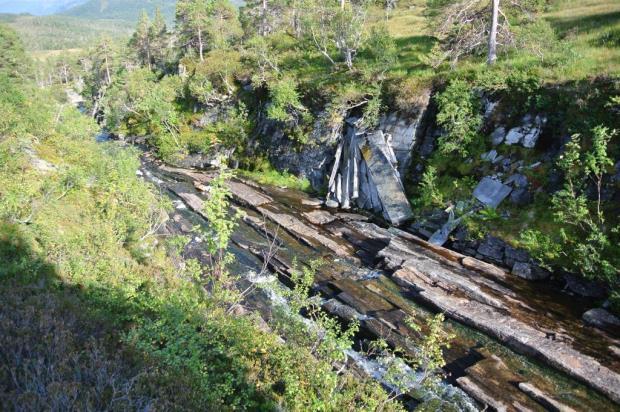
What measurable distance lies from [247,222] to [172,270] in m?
10.7

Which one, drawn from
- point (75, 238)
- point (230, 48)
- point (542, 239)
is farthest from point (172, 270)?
Answer: point (230, 48)

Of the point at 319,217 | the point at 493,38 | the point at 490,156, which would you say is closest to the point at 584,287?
the point at 490,156

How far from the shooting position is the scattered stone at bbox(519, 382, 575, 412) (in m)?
11.5

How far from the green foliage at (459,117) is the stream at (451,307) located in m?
7.15

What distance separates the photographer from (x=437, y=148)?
26828mm

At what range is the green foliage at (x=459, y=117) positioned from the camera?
25016 millimetres

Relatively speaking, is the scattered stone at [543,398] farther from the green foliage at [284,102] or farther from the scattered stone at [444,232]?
the green foliage at [284,102]

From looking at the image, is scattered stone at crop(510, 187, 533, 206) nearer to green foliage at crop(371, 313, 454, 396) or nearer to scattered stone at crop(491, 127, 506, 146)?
scattered stone at crop(491, 127, 506, 146)

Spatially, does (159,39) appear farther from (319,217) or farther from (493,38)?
(493,38)

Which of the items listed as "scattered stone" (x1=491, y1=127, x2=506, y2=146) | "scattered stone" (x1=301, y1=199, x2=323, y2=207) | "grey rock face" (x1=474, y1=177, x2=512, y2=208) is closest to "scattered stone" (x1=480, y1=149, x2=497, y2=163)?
"scattered stone" (x1=491, y1=127, x2=506, y2=146)

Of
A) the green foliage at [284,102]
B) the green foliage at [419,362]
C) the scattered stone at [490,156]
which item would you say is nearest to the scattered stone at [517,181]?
the scattered stone at [490,156]

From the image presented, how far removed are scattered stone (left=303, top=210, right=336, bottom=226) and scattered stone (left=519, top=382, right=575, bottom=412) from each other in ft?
51.0

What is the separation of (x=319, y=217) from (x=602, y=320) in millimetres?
16352

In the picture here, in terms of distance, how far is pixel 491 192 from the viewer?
2266 centimetres
